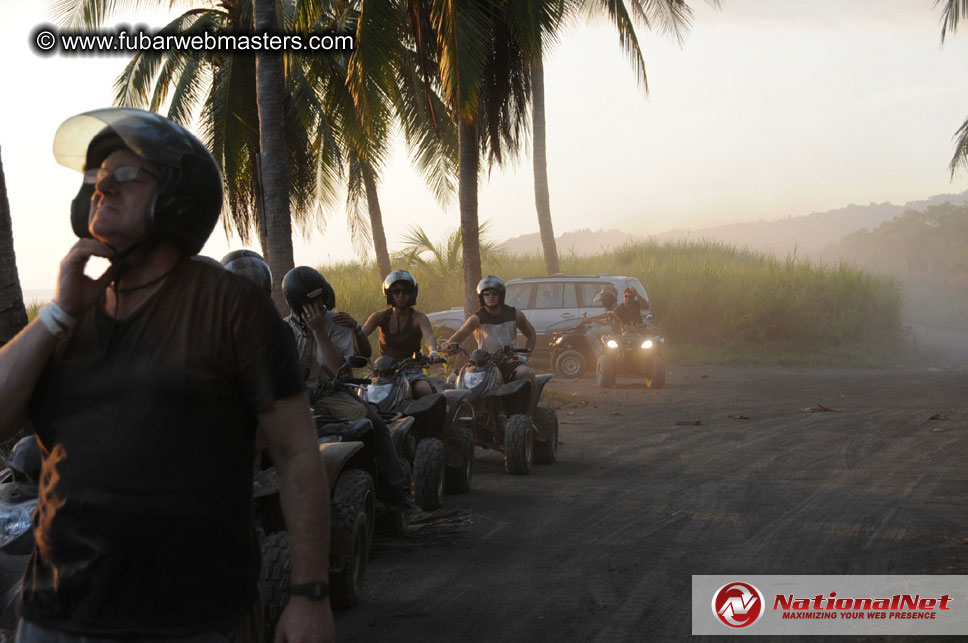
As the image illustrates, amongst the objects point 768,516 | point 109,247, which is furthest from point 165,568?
point 768,516

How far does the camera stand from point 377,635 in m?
5.04

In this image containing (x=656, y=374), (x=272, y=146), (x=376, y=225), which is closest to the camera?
(x=272, y=146)

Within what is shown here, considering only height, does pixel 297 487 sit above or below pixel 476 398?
above

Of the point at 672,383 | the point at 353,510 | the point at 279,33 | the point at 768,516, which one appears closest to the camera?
the point at 353,510

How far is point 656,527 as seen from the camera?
724 centimetres

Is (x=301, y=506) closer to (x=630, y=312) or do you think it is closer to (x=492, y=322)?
(x=492, y=322)

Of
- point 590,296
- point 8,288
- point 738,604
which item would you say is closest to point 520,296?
point 590,296

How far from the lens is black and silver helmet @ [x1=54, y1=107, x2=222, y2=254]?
2.28 m

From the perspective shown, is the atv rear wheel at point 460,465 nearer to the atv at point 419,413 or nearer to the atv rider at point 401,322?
the atv at point 419,413

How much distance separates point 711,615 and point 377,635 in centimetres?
166

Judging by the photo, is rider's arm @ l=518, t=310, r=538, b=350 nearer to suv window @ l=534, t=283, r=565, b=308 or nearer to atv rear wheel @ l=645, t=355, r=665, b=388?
atv rear wheel @ l=645, t=355, r=665, b=388

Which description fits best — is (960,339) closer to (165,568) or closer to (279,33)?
(279,33)

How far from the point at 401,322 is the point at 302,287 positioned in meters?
2.28

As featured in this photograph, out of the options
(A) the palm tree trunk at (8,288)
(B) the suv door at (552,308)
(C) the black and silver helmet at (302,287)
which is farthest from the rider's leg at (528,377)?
(B) the suv door at (552,308)
